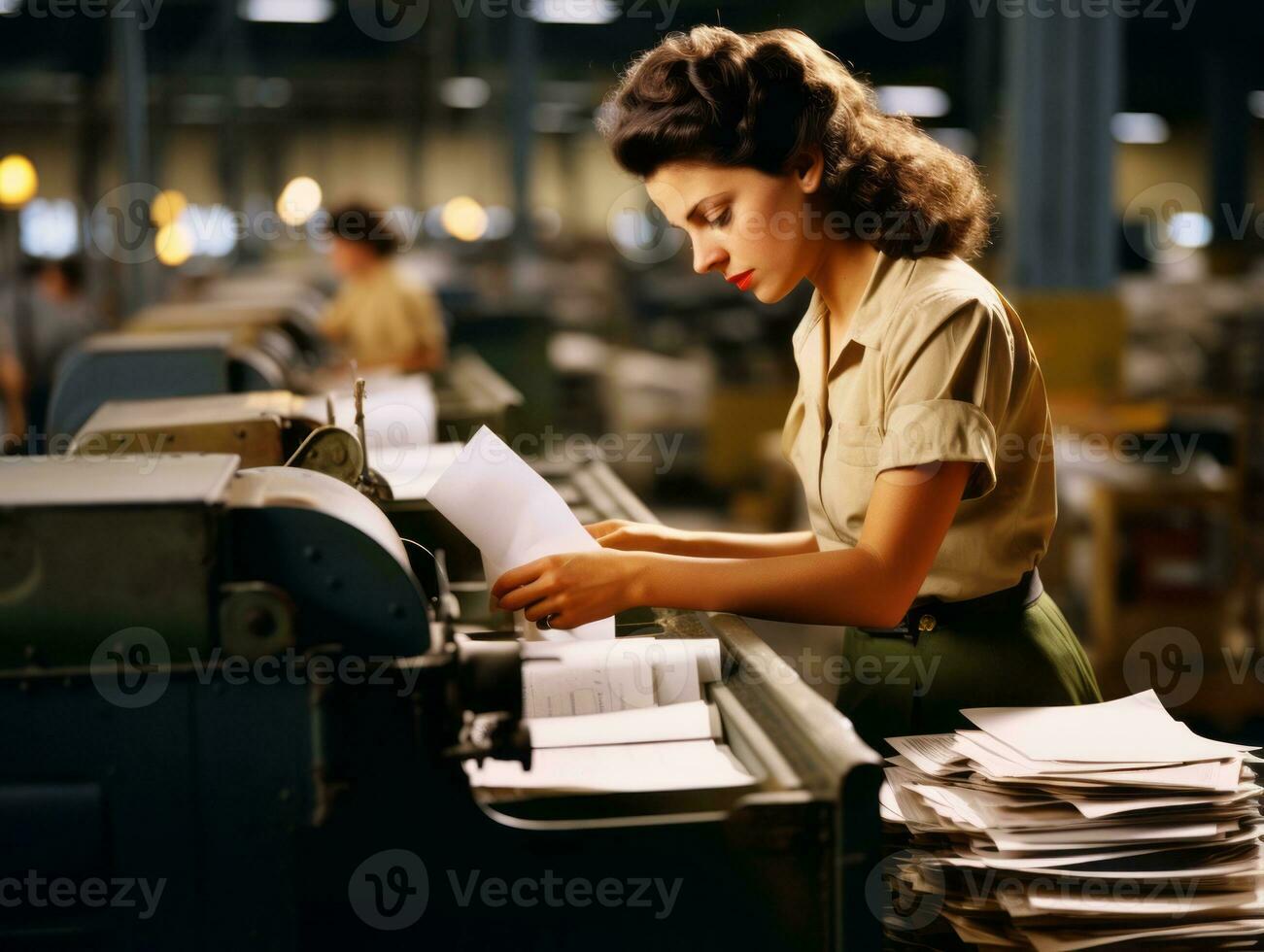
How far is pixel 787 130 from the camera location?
160cm

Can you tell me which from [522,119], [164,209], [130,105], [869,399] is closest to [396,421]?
[869,399]

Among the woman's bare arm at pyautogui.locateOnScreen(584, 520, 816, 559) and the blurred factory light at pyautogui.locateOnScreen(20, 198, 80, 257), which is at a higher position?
the blurred factory light at pyautogui.locateOnScreen(20, 198, 80, 257)

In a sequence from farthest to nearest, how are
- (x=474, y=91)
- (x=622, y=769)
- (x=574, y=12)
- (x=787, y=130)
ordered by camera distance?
(x=474, y=91) → (x=574, y=12) → (x=787, y=130) → (x=622, y=769)

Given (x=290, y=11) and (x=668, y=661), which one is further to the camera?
(x=290, y=11)

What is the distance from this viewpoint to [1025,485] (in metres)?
1.64

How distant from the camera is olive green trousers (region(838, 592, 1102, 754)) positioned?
170cm

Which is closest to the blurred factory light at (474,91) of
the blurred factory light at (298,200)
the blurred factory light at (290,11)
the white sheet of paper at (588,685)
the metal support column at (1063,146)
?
the blurred factory light at (290,11)

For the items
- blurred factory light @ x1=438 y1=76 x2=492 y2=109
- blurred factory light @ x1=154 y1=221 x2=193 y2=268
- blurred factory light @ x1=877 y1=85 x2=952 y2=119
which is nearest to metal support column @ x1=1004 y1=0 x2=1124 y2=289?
blurred factory light @ x1=154 y1=221 x2=193 y2=268

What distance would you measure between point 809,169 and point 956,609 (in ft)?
1.90

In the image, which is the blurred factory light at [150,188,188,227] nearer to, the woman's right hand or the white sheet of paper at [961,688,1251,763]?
the woman's right hand

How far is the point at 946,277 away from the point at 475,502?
61 centimetres

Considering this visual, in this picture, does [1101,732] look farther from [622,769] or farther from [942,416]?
[622,769]

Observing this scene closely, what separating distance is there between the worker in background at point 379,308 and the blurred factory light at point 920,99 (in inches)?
575

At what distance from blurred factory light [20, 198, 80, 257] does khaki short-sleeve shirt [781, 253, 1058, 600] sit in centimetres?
1976
